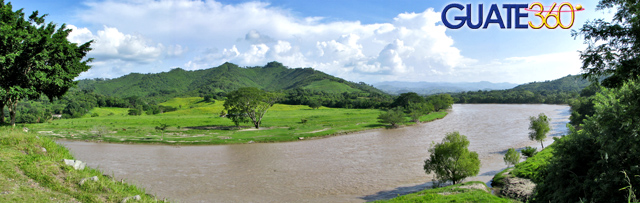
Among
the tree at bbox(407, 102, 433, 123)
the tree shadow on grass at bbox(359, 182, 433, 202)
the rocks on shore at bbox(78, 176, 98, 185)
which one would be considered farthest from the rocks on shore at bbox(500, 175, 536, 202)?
the tree at bbox(407, 102, 433, 123)

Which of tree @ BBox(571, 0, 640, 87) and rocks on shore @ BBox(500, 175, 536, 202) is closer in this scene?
tree @ BBox(571, 0, 640, 87)

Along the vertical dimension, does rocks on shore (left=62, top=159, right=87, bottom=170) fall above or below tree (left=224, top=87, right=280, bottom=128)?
below

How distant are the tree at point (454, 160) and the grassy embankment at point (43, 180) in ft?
62.7

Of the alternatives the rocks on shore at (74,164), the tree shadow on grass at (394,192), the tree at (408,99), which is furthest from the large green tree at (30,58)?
the tree at (408,99)

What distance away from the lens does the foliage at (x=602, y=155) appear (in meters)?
10.5

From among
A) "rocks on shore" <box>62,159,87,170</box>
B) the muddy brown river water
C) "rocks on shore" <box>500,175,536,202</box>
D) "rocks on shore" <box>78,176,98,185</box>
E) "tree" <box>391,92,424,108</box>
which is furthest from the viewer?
"tree" <box>391,92,424,108</box>

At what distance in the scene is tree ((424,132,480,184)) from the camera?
22.8 metres

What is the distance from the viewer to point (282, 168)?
3127 centimetres

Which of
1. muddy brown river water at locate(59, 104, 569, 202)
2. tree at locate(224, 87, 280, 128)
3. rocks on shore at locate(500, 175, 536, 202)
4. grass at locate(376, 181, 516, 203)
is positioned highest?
tree at locate(224, 87, 280, 128)

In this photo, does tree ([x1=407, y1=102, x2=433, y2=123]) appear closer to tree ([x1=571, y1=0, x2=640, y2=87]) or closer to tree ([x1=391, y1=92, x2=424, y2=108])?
tree ([x1=391, y1=92, x2=424, y2=108])

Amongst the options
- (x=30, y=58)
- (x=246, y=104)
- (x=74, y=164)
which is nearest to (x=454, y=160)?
(x=74, y=164)

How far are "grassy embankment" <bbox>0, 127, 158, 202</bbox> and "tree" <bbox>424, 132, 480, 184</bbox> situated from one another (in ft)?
62.7

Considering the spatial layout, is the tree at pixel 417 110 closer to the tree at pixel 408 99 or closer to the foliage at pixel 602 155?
the tree at pixel 408 99

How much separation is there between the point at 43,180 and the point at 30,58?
1216cm
